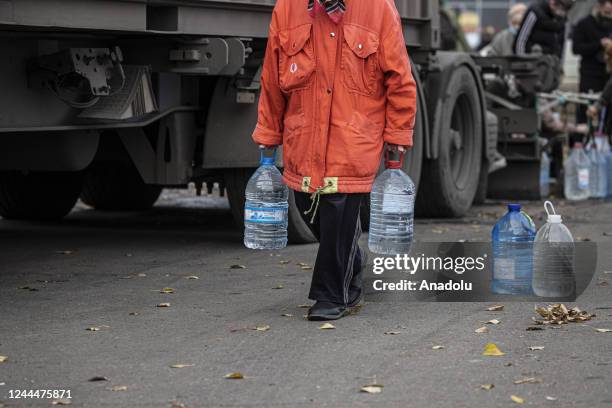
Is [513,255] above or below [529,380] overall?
above

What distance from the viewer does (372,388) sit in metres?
5.61

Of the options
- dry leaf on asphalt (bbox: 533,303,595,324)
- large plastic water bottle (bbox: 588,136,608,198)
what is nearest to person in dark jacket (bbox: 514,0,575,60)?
large plastic water bottle (bbox: 588,136,608,198)

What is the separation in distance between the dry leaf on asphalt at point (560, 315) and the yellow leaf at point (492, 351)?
2.37 feet

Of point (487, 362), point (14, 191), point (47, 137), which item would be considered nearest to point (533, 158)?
point (14, 191)

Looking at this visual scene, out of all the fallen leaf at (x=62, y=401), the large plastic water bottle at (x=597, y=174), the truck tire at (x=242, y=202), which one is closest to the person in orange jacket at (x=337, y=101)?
the fallen leaf at (x=62, y=401)

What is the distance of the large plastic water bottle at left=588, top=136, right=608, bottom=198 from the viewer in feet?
49.4

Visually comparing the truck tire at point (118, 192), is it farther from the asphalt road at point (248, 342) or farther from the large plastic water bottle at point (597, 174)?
the large plastic water bottle at point (597, 174)

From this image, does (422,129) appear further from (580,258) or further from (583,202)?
(583,202)

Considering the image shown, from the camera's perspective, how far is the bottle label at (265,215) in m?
7.80

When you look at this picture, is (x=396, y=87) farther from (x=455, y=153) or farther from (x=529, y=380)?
(x=455, y=153)

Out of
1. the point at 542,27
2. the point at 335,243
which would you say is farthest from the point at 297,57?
the point at 542,27

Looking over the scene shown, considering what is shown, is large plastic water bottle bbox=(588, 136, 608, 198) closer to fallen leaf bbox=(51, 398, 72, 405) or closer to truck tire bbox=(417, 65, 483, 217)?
truck tire bbox=(417, 65, 483, 217)

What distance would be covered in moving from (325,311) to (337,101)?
3.36 ft

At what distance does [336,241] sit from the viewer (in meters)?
7.13
